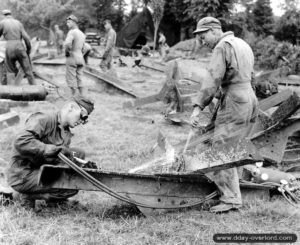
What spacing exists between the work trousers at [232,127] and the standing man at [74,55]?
564 centimetres

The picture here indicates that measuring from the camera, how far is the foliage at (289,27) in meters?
18.9

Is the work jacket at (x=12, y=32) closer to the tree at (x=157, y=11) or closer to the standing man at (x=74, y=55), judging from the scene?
the standing man at (x=74, y=55)

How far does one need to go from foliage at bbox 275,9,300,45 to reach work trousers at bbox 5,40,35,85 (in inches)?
548

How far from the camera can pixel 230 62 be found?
13.0ft

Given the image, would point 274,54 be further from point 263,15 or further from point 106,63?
point 263,15

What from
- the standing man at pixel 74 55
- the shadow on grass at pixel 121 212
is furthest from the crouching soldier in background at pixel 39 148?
the standing man at pixel 74 55

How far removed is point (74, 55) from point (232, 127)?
5950 mm

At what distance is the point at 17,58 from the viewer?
376 inches

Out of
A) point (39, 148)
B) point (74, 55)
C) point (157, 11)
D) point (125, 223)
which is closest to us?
point (39, 148)

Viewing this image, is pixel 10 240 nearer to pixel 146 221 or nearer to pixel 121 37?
pixel 146 221

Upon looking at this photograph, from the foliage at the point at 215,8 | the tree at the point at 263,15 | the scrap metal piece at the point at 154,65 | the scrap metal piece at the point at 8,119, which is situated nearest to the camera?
the scrap metal piece at the point at 8,119

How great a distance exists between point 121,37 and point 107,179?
23396 millimetres

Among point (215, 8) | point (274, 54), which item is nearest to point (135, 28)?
point (215, 8)

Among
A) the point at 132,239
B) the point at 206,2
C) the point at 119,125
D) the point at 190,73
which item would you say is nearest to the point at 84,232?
the point at 132,239
